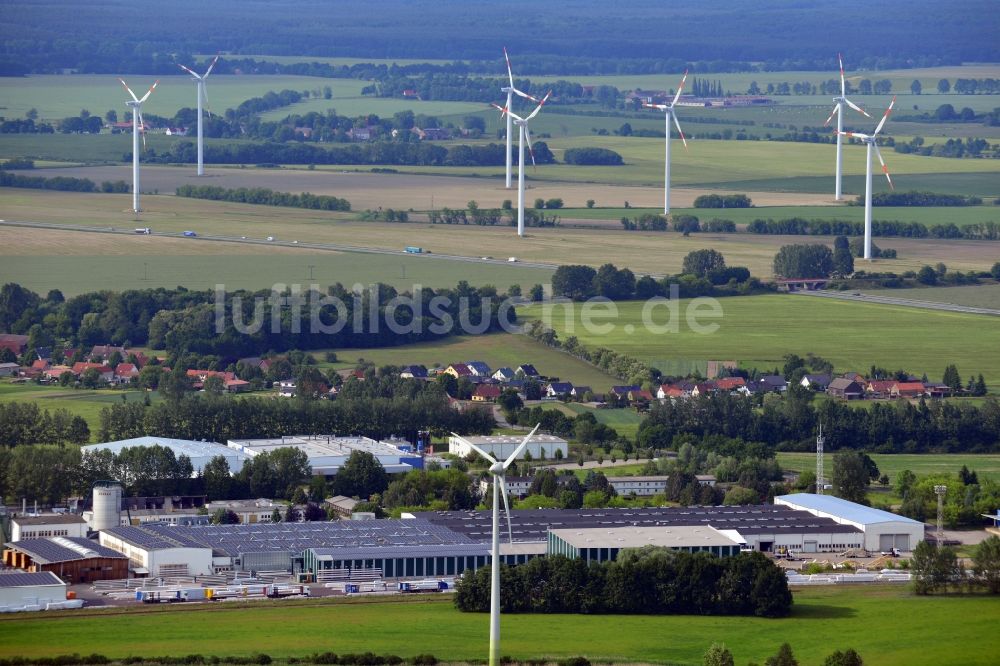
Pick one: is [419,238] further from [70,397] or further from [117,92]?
[117,92]

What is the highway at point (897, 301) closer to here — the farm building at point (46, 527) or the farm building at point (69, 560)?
the farm building at point (46, 527)

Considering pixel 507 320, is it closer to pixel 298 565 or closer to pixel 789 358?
pixel 789 358

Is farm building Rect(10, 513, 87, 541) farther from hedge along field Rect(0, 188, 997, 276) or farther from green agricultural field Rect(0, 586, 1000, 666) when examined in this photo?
hedge along field Rect(0, 188, 997, 276)

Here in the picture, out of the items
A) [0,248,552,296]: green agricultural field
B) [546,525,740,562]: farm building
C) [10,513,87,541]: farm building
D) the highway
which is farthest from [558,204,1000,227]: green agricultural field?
[10,513,87,541]: farm building

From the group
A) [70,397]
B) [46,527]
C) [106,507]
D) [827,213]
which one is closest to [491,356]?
[70,397]

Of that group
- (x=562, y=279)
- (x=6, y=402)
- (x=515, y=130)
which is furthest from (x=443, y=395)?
(x=515, y=130)
